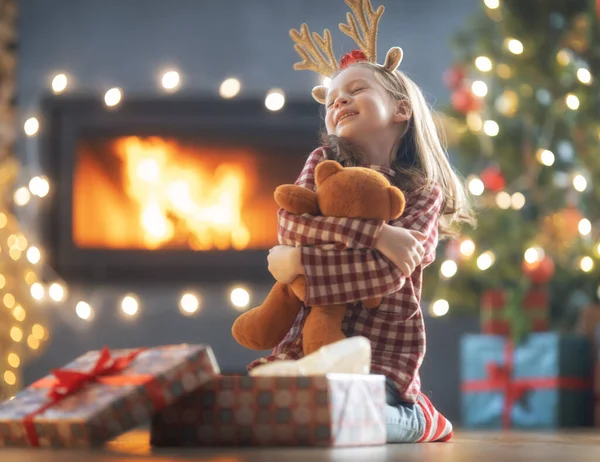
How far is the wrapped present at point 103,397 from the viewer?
1.12 meters

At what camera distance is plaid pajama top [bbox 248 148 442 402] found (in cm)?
134

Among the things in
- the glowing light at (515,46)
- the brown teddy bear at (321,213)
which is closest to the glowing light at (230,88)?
the glowing light at (515,46)

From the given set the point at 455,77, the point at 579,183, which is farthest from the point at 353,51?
the point at 455,77

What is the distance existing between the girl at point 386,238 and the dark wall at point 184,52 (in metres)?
1.72

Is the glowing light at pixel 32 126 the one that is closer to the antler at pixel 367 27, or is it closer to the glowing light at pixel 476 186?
the glowing light at pixel 476 186

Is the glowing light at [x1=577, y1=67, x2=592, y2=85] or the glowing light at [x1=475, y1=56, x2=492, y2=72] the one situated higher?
the glowing light at [x1=475, y1=56, x2=492, y2=72]

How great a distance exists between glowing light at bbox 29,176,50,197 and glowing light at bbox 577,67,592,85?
1.65 m

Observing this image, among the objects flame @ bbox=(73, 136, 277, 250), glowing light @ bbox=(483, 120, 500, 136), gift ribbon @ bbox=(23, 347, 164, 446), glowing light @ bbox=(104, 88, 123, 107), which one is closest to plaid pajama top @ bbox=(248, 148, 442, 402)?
gift ribbon @ bbox=(23, 347, 164, 446)

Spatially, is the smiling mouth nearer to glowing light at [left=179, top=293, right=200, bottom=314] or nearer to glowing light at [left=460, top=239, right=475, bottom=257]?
glowing light at [left=460, top=239, right=475, bottom=257]

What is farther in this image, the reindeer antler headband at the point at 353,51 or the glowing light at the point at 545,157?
the glowing light at the point at 545,157

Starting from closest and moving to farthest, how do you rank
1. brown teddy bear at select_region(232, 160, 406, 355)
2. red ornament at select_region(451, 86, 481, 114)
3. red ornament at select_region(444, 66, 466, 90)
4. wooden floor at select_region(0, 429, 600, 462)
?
wooden floor at select_region(0, 429, 600, 462)
brown teddy bear at select_region(232, 160, 406, 355)
red ornament at select_region(451, 86, 481, 114)
red ornament at select_region(444, 66, 466, 90)

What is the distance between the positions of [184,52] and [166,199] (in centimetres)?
53

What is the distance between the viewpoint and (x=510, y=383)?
284 centimetres

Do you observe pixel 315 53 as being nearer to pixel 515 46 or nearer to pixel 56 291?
pixel 515 46
